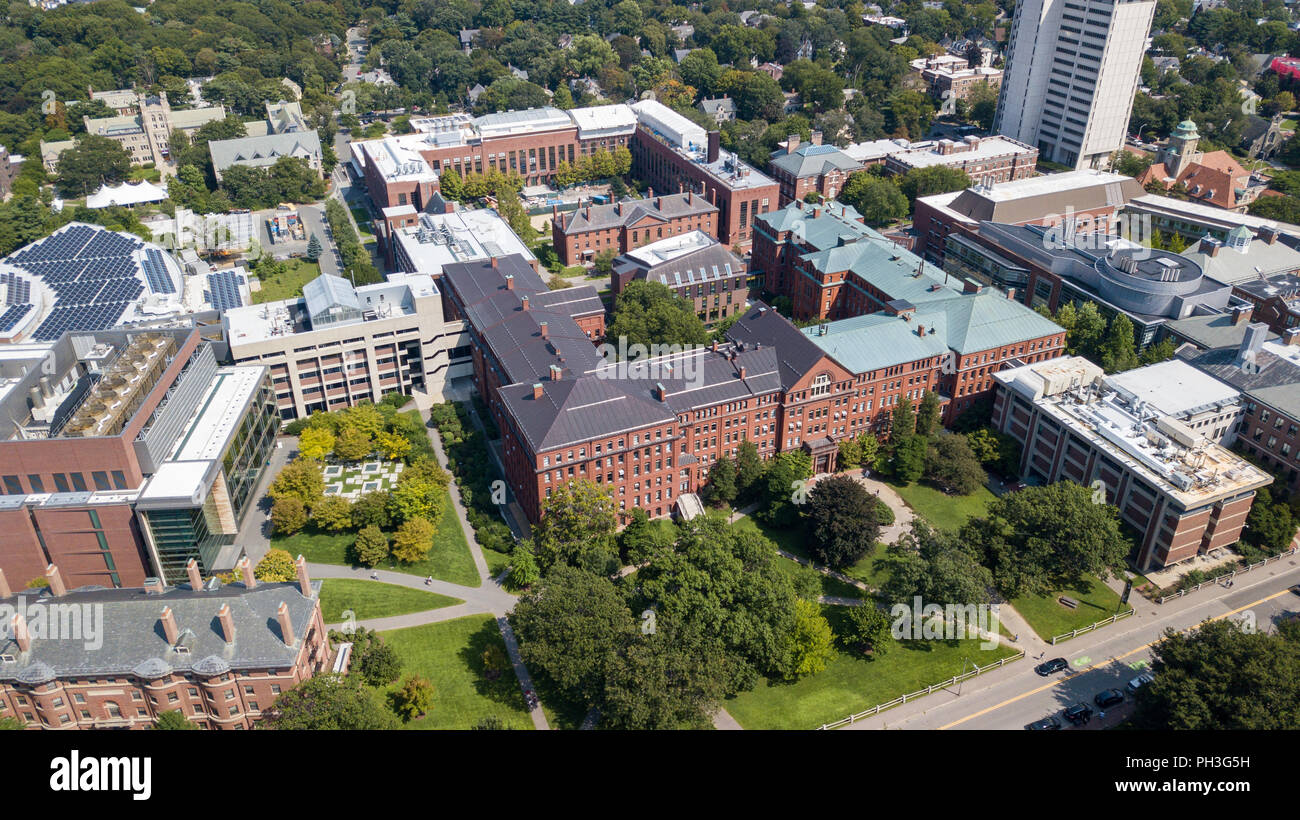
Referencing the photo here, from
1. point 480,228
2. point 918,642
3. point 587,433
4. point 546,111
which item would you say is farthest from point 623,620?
point 546,111

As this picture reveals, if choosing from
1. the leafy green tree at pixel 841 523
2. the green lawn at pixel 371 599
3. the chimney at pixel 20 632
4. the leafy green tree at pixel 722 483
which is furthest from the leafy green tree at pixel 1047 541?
the chimney at pixel 20 632

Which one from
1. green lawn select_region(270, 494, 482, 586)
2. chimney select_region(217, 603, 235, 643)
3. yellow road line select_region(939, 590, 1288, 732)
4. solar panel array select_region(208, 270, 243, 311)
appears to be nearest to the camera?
chimney select_region(217, 603, 235, 643)

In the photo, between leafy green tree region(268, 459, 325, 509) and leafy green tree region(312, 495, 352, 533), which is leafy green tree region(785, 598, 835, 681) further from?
leafy green tree region(268, 459, 325, 509)

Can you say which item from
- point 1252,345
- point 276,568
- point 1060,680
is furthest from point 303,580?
point 1252,345

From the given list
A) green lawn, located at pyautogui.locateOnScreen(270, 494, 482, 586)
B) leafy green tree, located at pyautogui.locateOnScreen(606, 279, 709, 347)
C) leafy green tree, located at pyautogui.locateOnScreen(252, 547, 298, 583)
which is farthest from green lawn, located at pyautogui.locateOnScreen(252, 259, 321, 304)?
leafy green tree, located at pyautogui.locateOnScreen(252, 547, 298, 583)

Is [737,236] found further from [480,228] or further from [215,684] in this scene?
[215,684]

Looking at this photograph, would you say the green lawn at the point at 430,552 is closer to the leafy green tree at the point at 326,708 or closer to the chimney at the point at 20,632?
the leafy green tree at the point at 326,708
